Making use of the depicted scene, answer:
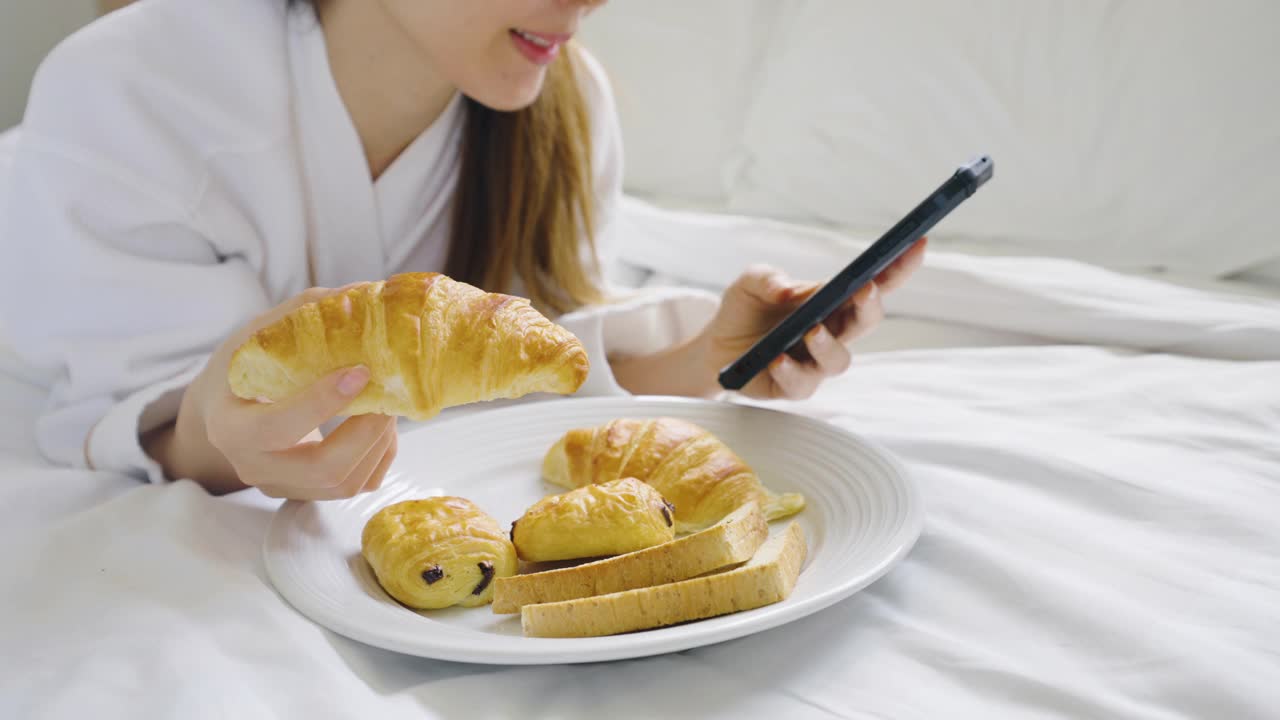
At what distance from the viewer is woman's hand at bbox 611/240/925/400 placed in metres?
0.99

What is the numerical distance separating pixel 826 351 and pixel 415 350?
0.47m

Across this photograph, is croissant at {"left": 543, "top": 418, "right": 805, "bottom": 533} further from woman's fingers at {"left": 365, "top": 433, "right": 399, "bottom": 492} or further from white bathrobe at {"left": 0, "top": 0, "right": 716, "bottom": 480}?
white bathrobe at {"left": 0, "top": 0, "right": 716, "bottom": 480}

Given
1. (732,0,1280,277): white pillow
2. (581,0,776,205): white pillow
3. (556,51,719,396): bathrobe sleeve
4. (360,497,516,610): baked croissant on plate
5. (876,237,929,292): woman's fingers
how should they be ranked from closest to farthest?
1. (360,497,516,610): baked croissant on plate
2. (876,237,929,292): woman's fingers
3. (556,51,719,396): bathrobe sleeve
4. (732,0,1280,277): white pillow
5. (581,0,776,205): white pillow

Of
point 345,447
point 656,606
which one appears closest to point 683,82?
point 345,447

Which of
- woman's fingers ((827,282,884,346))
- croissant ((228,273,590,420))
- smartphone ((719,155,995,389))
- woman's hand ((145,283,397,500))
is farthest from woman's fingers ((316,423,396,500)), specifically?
woman's fingers ((827,282,884,346))

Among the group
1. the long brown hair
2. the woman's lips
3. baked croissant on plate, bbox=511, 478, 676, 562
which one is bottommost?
baked croissant on plate, bbox=511, 478, 676, 562

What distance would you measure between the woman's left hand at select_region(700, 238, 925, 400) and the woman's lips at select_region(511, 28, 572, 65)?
1.05ft

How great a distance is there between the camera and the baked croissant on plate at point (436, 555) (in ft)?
2.19

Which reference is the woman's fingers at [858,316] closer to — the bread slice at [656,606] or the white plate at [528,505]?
the white plate at [528,505]

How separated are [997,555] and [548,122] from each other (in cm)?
84

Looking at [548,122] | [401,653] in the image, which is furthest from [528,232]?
[401,653]

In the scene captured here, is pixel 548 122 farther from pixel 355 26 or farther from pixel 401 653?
pixel 401 653

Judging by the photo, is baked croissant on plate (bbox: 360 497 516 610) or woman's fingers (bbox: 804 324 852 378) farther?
woman's fingers (bbox: 804 324 852 378)

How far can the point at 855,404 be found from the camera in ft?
3.57
